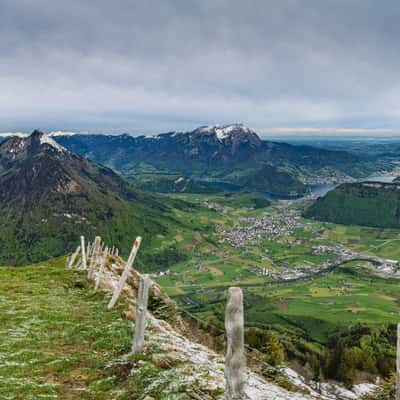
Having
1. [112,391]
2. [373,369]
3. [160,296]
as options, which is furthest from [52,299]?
[373,369]

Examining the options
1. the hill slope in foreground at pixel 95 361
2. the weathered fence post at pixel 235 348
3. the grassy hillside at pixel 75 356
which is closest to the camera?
the weathered fence post at pixel 235 348

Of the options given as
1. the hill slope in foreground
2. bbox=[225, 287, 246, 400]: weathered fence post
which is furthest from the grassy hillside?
bbox=[225, 287, 246, 400]: weathered fence post

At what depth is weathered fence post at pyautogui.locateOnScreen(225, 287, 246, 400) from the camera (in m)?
11.1

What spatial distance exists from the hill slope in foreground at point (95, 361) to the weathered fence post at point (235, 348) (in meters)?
1.83

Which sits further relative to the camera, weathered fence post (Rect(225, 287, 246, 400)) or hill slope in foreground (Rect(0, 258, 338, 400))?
hill slope in foreground (Rect(0, 258, 338, 400))

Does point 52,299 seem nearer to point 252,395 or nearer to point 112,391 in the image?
point 112,391

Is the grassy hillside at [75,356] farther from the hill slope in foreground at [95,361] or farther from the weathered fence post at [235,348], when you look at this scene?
the weathered fence post at [235,348]

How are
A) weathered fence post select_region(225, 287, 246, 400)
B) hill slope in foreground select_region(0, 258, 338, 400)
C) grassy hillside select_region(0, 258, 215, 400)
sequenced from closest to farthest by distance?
weathered fence post select_region(225, 287, 246, 400), hill slope in foreground select_region(0, 258, 338, 400), grassy hillside select_region(0, 258, 215, 400)

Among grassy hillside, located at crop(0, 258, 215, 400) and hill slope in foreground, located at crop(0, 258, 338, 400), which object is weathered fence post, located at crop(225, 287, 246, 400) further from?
grassy hillside, located at crop(0, 258, 215, 400)

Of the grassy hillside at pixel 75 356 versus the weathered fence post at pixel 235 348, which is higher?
the weathered fence post at pixel 235 348

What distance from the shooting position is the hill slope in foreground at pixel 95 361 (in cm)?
1346

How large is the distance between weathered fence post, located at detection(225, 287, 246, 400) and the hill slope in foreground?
6.01 feet

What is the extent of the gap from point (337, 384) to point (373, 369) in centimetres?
1234

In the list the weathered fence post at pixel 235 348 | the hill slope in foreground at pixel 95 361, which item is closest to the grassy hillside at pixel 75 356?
the hill slope in foreground at pixel 95 361
